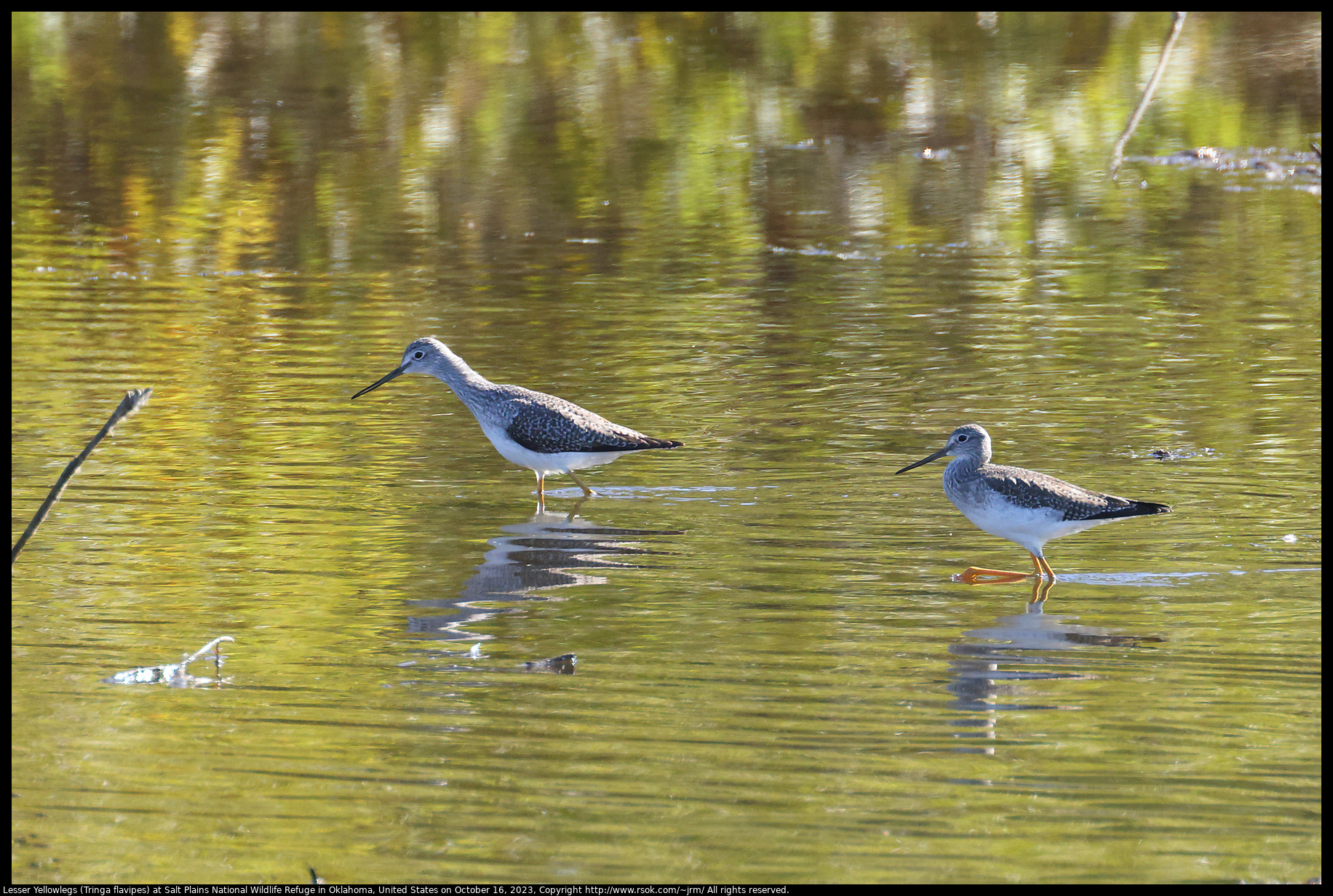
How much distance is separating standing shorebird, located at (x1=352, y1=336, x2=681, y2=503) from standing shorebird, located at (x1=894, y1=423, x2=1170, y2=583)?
2218mm

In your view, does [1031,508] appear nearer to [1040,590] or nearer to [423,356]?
[1040,590]

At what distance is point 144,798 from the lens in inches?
239

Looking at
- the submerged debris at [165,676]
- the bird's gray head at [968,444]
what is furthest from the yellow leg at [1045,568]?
the submerged debris at [165,676]

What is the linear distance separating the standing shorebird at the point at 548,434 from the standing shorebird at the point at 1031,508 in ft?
7.28

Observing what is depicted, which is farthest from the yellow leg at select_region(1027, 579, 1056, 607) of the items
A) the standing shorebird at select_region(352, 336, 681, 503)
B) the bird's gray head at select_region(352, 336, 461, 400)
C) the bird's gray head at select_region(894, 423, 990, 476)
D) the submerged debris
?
the bird's gray head at select_region(352, 336, 461, 400)

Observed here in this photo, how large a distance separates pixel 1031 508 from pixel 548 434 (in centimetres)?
306

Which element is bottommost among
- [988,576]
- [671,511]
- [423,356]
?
[671,511]

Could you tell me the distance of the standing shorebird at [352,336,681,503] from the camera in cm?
1025

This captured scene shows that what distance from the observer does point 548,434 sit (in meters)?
10.2

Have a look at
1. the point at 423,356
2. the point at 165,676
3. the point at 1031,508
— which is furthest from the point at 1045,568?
the point at 423,356

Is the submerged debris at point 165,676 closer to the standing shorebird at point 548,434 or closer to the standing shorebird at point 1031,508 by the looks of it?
the standing shorebird at point 548,434

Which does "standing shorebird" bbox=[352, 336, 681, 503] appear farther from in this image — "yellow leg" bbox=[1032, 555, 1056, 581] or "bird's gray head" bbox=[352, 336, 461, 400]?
"yellow leg" bbox=[1032, 555, 1056, 581]

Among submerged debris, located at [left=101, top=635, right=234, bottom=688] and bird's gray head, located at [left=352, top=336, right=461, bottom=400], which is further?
Result: bird's gray head, located at [left=352, top=336, right=461, bottom=400]

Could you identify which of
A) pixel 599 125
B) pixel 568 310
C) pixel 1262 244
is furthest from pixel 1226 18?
pixel 568 310
